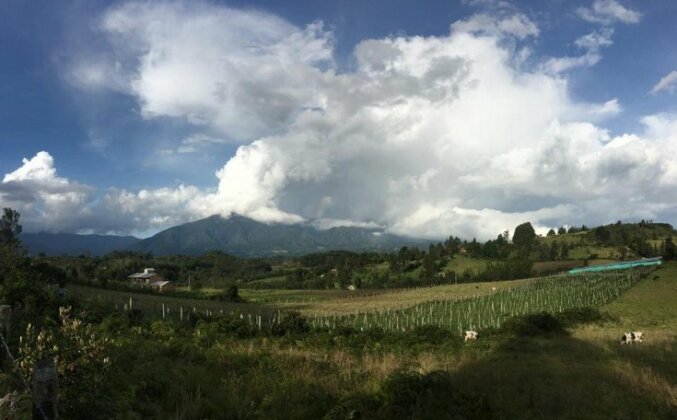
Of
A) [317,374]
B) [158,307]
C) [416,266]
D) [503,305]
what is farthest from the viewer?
[416,266]

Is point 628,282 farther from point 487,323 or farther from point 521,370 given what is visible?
point 521,370

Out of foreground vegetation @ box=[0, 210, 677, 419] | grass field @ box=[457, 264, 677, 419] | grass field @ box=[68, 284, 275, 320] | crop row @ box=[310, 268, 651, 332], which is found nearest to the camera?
foreground vegetation @ box=[0, 210, 677, 419]

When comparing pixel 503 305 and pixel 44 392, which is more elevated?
pixel 44 392

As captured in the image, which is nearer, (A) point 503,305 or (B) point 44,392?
(B) point 44,392

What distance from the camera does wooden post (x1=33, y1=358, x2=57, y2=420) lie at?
209 inches

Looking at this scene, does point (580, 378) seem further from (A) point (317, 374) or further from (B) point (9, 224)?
(B) point (9, 224)

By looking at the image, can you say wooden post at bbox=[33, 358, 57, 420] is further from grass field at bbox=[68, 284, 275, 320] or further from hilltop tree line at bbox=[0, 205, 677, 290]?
hilltop tree line at bbox=[0, 205, 677, 290]

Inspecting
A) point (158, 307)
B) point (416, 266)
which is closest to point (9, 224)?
point (158, 307)

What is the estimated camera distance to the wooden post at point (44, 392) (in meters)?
5.30

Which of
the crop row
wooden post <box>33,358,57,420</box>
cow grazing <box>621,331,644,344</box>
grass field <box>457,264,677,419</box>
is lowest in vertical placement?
the crop row

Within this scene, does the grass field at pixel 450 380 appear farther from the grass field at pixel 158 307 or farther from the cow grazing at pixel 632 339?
the grass field at pixel 158 307

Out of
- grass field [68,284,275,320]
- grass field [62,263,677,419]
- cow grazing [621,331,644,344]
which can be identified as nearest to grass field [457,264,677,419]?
grass field [62,263,677,419]

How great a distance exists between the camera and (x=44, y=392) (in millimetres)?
5344

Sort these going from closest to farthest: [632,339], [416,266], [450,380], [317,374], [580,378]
Answer: [450,380] → [317,374] → [580,378] → [632,339] → [416,266]
